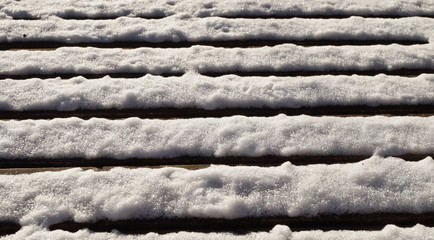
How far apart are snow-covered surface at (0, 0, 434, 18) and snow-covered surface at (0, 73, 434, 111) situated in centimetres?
52

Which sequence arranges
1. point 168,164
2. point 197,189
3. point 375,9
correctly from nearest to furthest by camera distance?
point 197,189 < point 168,164 < point 375,9

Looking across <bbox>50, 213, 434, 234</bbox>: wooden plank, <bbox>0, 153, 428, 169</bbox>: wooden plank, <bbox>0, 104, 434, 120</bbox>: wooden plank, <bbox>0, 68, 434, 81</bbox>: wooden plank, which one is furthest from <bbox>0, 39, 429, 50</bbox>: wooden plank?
<bbox>50, 213, 434, 234</bbox>: wooden plank

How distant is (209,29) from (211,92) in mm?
460

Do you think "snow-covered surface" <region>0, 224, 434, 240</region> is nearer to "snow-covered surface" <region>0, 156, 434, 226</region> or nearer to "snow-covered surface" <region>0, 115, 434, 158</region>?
"snow-covered surface" <region>0, 156, 434, 226</region>

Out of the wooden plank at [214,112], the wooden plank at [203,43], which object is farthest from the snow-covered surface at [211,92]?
the wooden plank at [203,43]

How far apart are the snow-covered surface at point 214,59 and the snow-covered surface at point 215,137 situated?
316mm

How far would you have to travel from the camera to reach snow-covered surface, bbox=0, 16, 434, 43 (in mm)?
1817

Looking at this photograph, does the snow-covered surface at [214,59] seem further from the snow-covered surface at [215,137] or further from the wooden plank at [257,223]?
the wooden plank at [257,223]

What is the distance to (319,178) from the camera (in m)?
1.24

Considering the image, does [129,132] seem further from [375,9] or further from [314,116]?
[375,9]

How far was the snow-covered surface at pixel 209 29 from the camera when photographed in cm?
182

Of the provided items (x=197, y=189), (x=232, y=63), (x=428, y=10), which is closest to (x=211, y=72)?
(x=232, y=63)

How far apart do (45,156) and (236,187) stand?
0.66m

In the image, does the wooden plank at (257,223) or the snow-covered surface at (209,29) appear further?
the snow-covered surface at (209,29)
